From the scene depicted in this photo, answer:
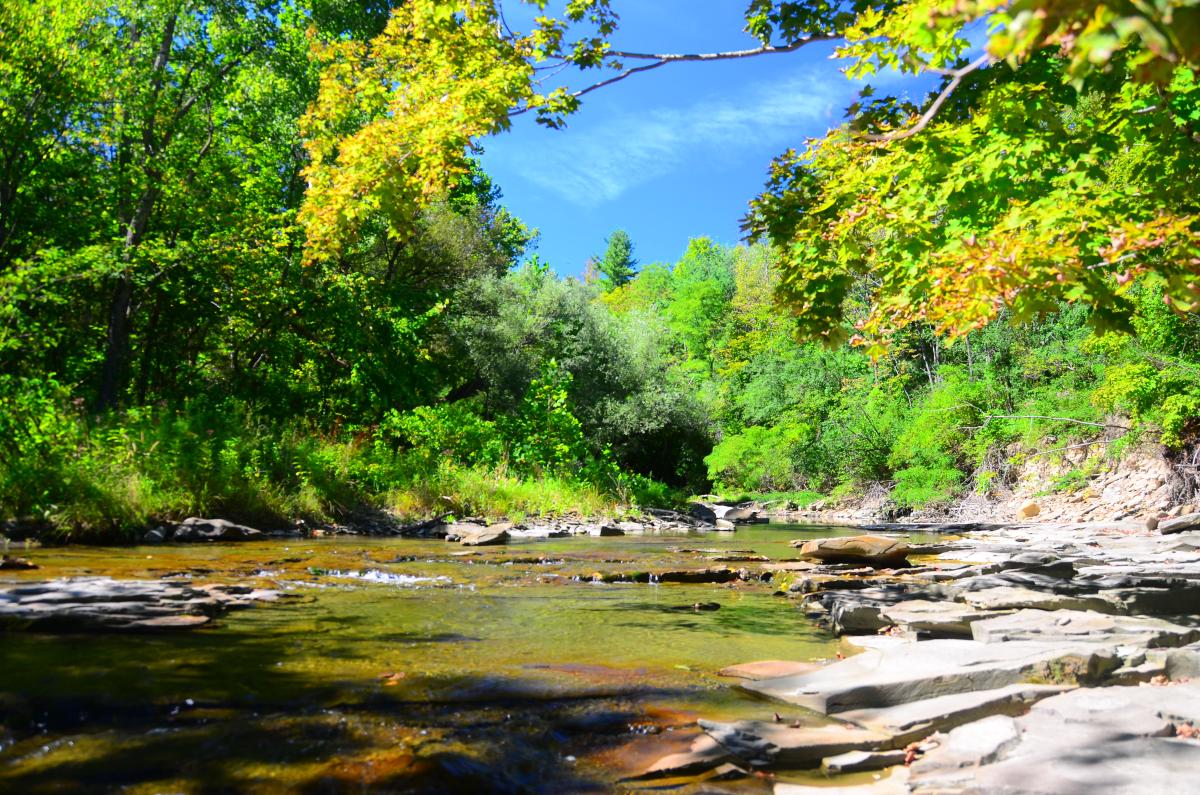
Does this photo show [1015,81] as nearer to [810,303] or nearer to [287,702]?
[810,303]

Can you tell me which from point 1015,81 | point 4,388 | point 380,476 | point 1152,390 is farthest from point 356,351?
point 1152,390

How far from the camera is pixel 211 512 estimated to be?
11.5m

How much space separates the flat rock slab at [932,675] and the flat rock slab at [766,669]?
6.1 inches

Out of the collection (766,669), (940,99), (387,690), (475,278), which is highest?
(475,278)

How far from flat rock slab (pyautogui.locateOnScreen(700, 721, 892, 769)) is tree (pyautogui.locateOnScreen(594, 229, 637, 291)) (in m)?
79.8

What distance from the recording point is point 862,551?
9273 millimetres

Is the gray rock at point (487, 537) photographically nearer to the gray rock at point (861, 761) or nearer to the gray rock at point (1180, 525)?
the gray rock at point (861, 761)

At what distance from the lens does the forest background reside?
540cm

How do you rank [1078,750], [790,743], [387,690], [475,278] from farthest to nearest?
1. [475,278]
2. [387,690]
3. [790,743]
4. [1078,750]

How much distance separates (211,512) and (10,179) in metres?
7.38

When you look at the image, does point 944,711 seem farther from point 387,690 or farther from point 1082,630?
point 387,690

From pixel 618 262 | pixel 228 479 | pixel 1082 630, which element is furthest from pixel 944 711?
pixel 618 262

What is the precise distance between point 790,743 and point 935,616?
102 inches

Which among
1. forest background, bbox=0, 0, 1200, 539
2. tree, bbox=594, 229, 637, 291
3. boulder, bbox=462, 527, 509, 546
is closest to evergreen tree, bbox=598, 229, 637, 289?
tree, bbox=594, 229, 637, 291
